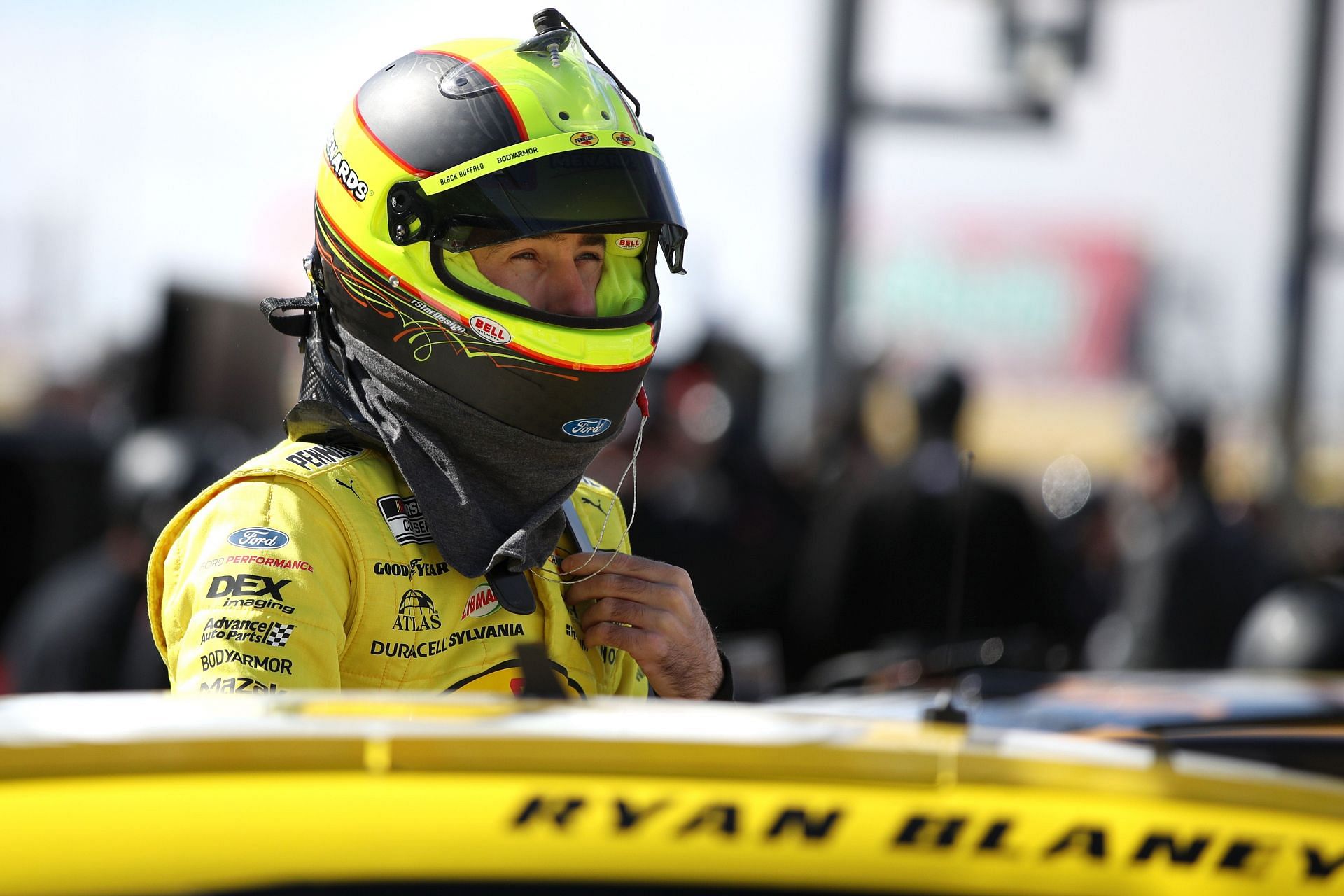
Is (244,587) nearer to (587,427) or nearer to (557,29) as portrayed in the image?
(587,427)

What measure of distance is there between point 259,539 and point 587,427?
0.47m

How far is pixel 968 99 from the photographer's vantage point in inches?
340

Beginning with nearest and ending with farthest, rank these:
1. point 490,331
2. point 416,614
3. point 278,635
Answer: point 278,635 < point 416,614 < point 490,331

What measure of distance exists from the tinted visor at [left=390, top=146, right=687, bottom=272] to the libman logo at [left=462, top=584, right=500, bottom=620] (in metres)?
0.45

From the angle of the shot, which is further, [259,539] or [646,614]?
[646,614]

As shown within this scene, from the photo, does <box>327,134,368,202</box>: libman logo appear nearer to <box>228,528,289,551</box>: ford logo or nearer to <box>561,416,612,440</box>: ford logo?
<box>561,416,612,440</box>: ford logo

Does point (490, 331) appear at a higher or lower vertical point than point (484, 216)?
lower

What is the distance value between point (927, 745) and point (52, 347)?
7.67 metres

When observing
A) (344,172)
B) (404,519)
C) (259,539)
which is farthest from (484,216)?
(259,539)

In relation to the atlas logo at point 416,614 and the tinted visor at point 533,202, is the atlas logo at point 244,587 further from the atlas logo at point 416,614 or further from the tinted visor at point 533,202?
the tinted visor at point 533,202

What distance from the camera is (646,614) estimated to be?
193cm

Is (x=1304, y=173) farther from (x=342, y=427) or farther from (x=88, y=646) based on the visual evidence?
(x=342, y=427)

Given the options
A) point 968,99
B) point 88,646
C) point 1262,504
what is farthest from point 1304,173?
point 88,646

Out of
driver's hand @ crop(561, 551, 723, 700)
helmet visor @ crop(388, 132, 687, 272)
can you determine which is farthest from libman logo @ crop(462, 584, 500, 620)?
helmet visor @ crop(388, 132, 687, 272)
